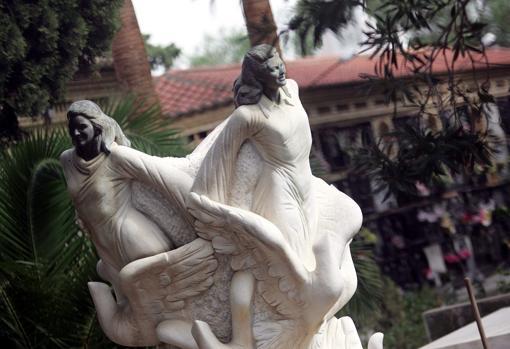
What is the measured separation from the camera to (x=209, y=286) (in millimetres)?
5914

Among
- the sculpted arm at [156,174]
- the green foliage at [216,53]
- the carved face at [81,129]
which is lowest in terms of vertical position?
the green foliage at [216,53]

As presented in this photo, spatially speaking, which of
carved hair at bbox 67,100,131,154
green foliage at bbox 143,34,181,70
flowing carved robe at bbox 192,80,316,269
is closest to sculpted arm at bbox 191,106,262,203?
flowing carved robe at bbox 192,80,316,269

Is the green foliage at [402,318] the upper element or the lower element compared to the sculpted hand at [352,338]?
lower

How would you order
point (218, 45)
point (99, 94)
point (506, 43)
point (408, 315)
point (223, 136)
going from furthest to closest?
point (218, 45) → point (99, 94) → point (408, 315) → point (506, 43) → point (223, 136)

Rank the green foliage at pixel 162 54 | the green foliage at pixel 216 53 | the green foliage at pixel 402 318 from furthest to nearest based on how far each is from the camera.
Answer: the green foliage at pixel 216 53 → the green foliage at pixel 162 54 → the green foliage at pixel 402 318

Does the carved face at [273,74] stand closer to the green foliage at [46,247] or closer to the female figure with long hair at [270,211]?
the female figure with long hair at [270,211]

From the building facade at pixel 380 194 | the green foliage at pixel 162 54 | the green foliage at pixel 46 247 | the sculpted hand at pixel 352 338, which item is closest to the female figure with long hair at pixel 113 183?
the sculpted hand at pixel 352 338

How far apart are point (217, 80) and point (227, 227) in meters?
15.7

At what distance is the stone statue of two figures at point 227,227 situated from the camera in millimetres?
5793

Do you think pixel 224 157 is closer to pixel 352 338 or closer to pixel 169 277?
pixel 169 277

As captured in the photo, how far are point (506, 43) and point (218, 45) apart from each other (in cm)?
3369

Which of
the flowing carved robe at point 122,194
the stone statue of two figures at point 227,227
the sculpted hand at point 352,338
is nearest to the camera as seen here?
the stone statue of two figures at point 227,227

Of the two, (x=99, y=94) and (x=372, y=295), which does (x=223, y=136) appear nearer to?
(x=372, y=295)

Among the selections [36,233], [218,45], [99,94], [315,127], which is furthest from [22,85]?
[218,45]
